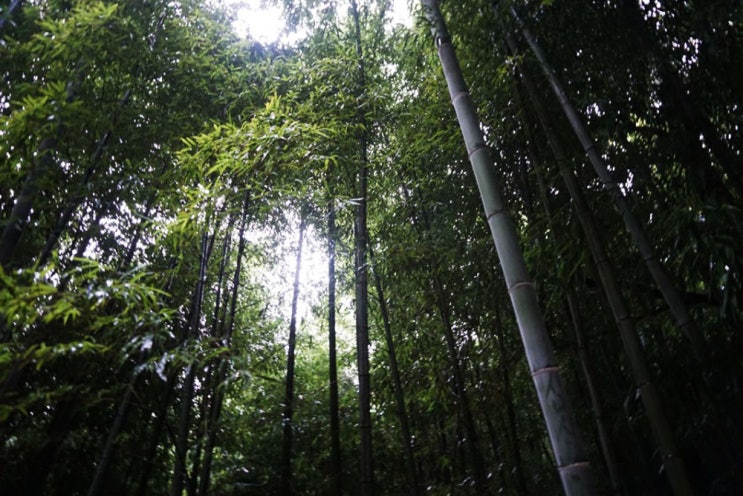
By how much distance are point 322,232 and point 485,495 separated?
257 cm

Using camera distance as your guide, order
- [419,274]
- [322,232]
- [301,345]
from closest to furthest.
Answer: [419,274] < [322,232] < [301,345]

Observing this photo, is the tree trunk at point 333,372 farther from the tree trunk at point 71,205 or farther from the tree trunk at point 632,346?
the tree trunk at point 632,346

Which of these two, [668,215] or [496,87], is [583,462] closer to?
[668,215]

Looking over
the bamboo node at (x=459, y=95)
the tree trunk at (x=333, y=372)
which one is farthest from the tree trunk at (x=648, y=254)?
the tree trunk at (x=333, y=372)

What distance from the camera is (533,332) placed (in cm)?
137

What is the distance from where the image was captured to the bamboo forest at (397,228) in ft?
6.82

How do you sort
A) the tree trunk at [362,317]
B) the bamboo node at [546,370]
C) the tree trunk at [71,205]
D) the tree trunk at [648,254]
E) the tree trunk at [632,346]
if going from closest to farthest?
the bamboo node at [546,370] < the tree trunk at [632,346] < the tree trunk at [648,254] < the tree trunk at [71,205] < the tree trunk at [362,317]

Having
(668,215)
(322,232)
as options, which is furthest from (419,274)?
(668,215)

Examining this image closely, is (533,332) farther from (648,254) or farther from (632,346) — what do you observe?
(648,254)

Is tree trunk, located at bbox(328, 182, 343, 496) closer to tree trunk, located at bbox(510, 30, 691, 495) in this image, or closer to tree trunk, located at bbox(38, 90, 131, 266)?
tree trunk, located at bbox(38, 90, 131, 266)

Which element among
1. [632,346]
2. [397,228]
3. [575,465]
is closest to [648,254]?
[632,346]

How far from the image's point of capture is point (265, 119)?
9.37 feet

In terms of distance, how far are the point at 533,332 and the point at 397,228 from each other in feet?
10.3

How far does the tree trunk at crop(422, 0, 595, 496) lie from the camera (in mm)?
1239
